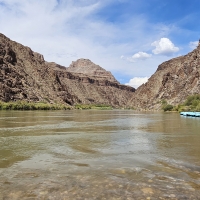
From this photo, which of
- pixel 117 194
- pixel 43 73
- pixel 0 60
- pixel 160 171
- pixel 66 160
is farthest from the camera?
pixel 43 73

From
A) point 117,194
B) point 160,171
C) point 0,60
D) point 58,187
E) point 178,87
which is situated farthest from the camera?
point 178,87

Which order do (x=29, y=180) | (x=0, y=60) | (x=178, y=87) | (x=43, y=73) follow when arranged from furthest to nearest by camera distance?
(x=43, y=73), (x=178, y=87), (x=0, y=60), (x=29, y=180)

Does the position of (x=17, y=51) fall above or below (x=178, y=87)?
above

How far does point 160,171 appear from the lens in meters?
9.26

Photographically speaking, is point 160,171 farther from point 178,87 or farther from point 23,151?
point 178,87

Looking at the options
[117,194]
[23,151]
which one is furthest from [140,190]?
[23,151]

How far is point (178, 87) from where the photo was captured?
477ft

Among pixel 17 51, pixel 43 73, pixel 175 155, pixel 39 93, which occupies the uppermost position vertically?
pixel 17 51

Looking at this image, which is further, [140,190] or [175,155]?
[175,155]

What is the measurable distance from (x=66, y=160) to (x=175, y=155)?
5042 mm

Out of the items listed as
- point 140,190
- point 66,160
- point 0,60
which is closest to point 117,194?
point 140,190

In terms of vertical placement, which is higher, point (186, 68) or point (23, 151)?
point (186, 68)

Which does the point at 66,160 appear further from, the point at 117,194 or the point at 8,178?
the point at 117,194

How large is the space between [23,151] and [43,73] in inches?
5741
